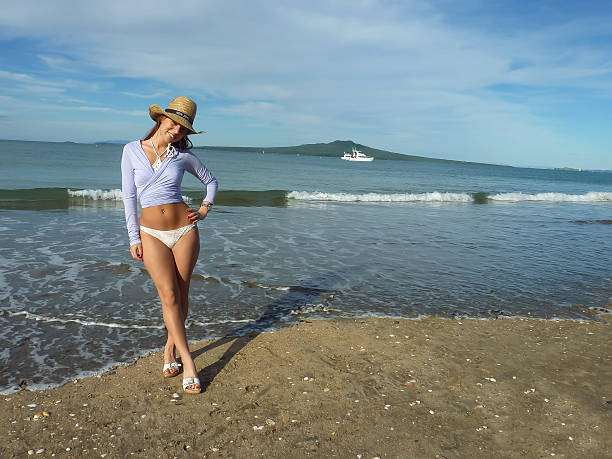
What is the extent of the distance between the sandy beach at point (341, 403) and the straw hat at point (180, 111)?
7.48 feet

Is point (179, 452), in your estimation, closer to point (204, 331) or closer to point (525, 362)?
point (204, 331)

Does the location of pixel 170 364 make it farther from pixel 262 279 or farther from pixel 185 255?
pixel 262 279

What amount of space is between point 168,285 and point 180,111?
4.90 ft

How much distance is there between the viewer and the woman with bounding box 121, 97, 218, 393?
358cm

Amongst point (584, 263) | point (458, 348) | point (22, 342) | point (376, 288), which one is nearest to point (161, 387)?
point (22, 342)

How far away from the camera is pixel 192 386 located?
3.71 metres

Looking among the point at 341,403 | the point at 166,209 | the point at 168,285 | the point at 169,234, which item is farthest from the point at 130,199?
the point at 341,403

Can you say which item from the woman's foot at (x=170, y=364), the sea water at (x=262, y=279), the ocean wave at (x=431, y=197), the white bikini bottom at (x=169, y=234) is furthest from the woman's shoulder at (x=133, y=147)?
the ocean wave at (x=431, y=197)

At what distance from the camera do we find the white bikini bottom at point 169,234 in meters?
3.73

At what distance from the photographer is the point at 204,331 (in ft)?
17.1

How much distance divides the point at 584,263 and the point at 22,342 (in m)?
10.6

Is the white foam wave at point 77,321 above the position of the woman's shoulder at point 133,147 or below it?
below

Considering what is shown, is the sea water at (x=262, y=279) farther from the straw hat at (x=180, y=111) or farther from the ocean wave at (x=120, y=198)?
the straw hat at (x=180, y=111)

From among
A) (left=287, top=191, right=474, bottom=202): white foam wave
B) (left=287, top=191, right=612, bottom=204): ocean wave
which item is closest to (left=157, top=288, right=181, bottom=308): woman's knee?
(left=287, top=191, right=612, bottom=204): ocean wave
